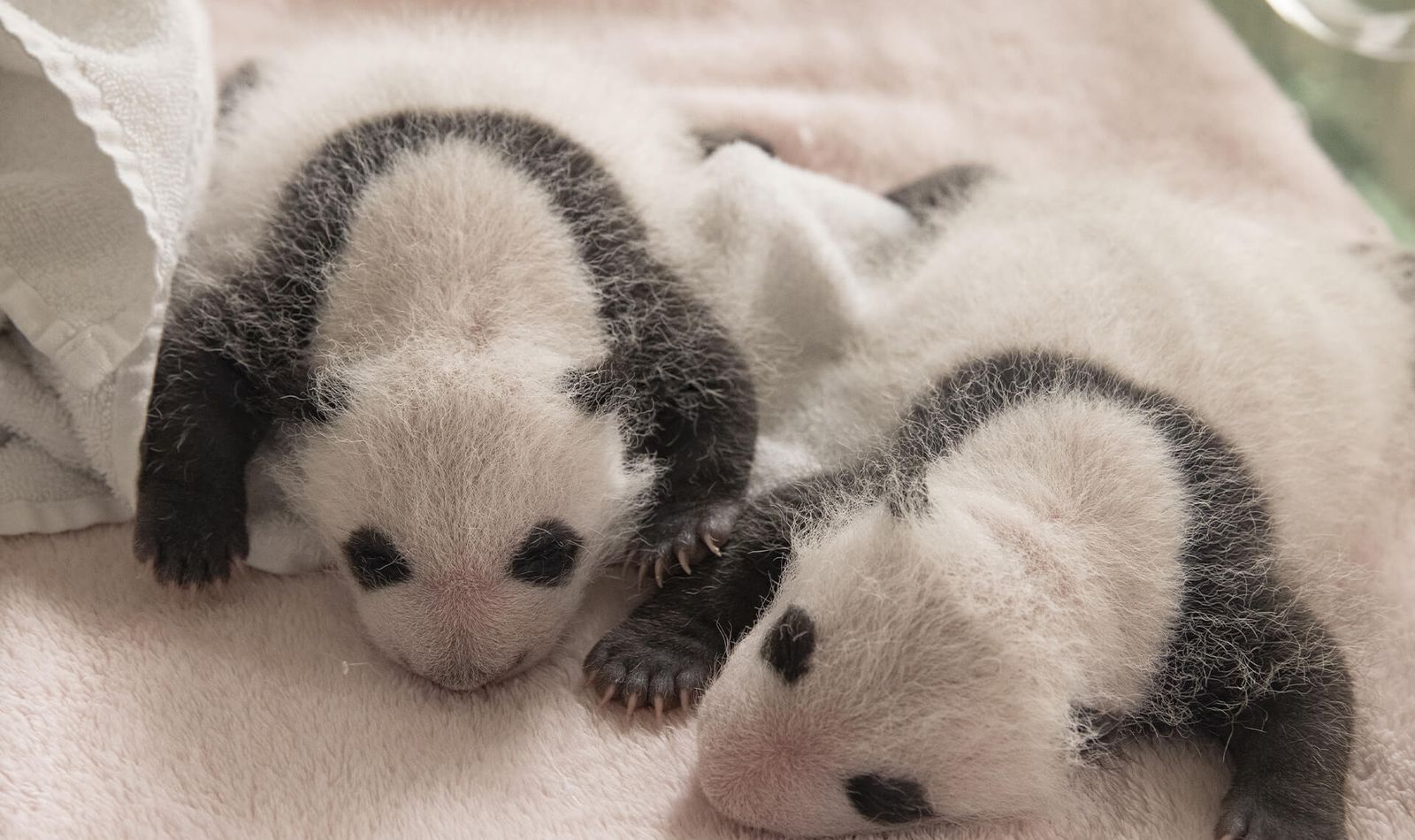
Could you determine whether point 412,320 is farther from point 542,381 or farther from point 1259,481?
point 1259,481

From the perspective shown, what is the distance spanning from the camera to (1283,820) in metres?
1.47

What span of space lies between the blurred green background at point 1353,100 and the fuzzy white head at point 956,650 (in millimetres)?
1511

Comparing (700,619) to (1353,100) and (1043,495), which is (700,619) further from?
(1353,100)

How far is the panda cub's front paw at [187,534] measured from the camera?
166 centimetres

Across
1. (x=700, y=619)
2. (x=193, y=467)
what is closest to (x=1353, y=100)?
(x=700, y=619)

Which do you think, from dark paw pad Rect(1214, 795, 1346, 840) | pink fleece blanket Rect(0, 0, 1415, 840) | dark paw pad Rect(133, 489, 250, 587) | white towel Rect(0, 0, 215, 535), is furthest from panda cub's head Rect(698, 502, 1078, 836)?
white towel Rect(0, 0, 215, 535)

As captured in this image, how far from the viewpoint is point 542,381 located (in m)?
1.57

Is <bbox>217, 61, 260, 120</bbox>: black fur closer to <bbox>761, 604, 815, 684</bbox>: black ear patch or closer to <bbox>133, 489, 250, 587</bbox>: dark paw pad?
<bbox>133, 489, 250, 587</bbox>: dark paw pad

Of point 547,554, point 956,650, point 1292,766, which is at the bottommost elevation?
point 547,554

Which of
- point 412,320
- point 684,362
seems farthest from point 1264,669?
point 412,320

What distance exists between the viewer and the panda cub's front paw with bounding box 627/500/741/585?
1.74m

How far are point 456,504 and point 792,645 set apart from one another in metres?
0.44

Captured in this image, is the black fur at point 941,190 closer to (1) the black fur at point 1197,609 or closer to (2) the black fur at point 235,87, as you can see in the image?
(1) the black fur at point 1197,609

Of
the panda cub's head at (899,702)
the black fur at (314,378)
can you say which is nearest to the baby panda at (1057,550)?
the panda cub's head at (899,702)
